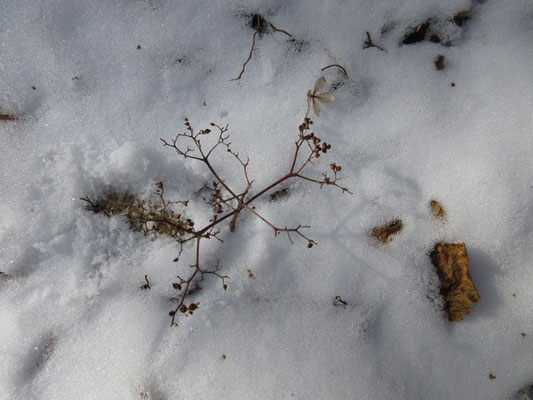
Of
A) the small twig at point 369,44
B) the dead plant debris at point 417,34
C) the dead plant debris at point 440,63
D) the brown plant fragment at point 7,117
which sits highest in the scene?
the dead plant debris at point 417,34

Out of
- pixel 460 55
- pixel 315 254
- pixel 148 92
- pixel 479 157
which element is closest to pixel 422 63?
pixel 460 55

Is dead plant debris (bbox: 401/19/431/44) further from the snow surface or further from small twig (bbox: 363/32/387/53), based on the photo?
small twig (bbox: 363/32/387/53)

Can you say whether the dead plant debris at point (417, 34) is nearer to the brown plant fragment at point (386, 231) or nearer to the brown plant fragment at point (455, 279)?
the brown plant fragment at point (386, 231)

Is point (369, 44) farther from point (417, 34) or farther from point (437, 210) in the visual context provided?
point (437, 210)

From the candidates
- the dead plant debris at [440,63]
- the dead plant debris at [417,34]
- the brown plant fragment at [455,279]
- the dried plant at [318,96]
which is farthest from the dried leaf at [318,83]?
the brown plant fragment at [455,279]

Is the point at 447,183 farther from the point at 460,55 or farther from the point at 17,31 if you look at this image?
the point at 17,31

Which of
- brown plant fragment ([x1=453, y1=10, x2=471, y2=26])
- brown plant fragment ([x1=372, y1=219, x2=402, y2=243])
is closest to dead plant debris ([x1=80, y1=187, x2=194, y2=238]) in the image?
brown plant fragment ([x1=372, y1=219, x2=402, y2=243])

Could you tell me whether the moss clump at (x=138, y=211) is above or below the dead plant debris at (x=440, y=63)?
below
